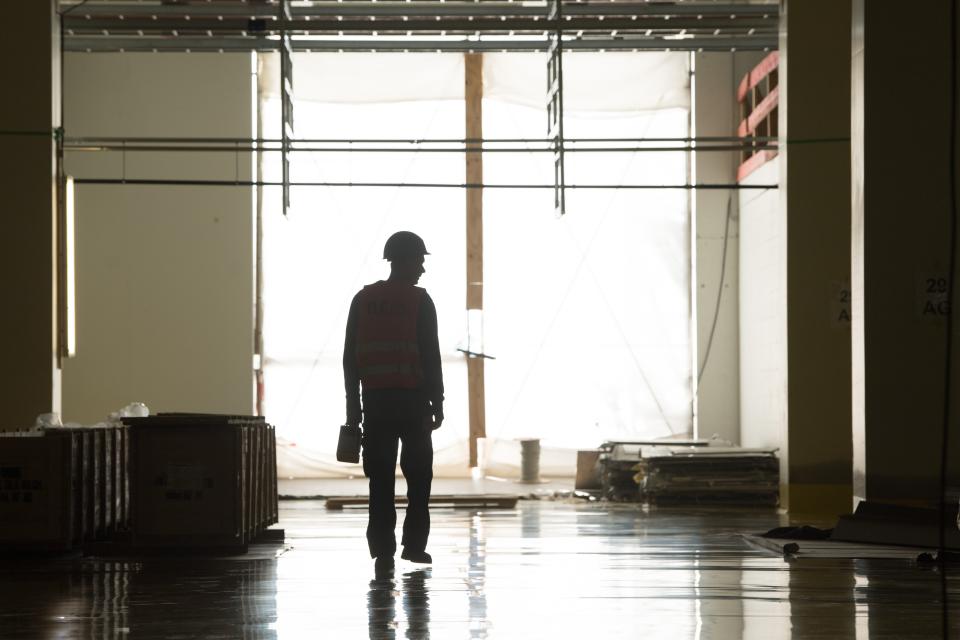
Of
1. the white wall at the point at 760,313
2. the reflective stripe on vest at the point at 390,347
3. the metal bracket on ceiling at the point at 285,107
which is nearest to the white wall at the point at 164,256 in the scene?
the metal bracket on ceiling at the point at 285,107

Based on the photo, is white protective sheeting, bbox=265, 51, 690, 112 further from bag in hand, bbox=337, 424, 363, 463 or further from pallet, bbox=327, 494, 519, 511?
bag in hand, bbox=337, 424, 363, 463

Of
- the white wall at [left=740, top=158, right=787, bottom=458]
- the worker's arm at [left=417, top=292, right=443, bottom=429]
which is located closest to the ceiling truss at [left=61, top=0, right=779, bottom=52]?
the white wall at [left=740, top=158, right=787, bottom=458]

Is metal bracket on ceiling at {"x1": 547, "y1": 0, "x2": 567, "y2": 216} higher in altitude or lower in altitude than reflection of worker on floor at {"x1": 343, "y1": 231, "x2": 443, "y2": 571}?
higher

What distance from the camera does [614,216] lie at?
15609mm

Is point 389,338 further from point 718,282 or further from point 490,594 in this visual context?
point 718,282

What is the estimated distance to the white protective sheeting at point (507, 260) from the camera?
15.4 m

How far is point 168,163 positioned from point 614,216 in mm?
5502

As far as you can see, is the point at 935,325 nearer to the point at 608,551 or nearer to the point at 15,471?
the point at 608,551

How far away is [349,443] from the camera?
5957 mm

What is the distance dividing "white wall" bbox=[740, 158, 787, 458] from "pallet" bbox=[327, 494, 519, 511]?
13.0 ft

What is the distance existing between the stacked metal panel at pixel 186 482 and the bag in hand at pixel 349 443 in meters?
1.06

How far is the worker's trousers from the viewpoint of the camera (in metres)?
5.95

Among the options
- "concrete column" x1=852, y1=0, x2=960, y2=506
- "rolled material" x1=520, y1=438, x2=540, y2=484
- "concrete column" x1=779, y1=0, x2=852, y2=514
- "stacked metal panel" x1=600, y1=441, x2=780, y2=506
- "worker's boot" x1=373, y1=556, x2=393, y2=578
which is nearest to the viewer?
"worker's boot" x1=373, y1=556, x2=393, y2=578

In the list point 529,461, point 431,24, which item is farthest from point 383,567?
point 529,461
